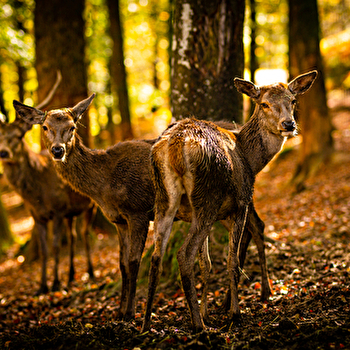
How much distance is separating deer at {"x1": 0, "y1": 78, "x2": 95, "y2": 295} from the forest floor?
963mm

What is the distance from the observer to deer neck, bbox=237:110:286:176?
5.03 metres

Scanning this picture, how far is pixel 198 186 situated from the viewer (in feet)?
13.1

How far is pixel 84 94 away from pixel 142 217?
5.16 metres

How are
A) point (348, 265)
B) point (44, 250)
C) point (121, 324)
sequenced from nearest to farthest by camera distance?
point (121, 324)
point (348, 265)
point (44, 250)

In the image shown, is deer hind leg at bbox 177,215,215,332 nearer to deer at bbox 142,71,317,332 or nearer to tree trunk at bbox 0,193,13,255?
deer at bbox 142,71,317,332

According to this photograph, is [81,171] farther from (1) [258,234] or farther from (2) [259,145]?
(1) [258,234]

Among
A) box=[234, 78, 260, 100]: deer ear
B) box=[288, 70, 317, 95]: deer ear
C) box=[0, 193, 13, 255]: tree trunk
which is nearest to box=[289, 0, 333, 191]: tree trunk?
box=[288, 70, 317, 95]: deer ear

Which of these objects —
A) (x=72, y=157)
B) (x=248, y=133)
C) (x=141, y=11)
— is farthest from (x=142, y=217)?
(x=141, y=11)

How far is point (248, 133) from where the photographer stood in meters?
5.12

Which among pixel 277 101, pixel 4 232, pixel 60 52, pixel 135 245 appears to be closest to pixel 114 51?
pixel 60 52

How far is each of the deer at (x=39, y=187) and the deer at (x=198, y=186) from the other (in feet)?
13.9

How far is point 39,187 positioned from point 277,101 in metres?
5.23

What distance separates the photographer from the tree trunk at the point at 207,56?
6.19 metres

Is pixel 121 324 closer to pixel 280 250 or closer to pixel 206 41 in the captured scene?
pixel 280 250
